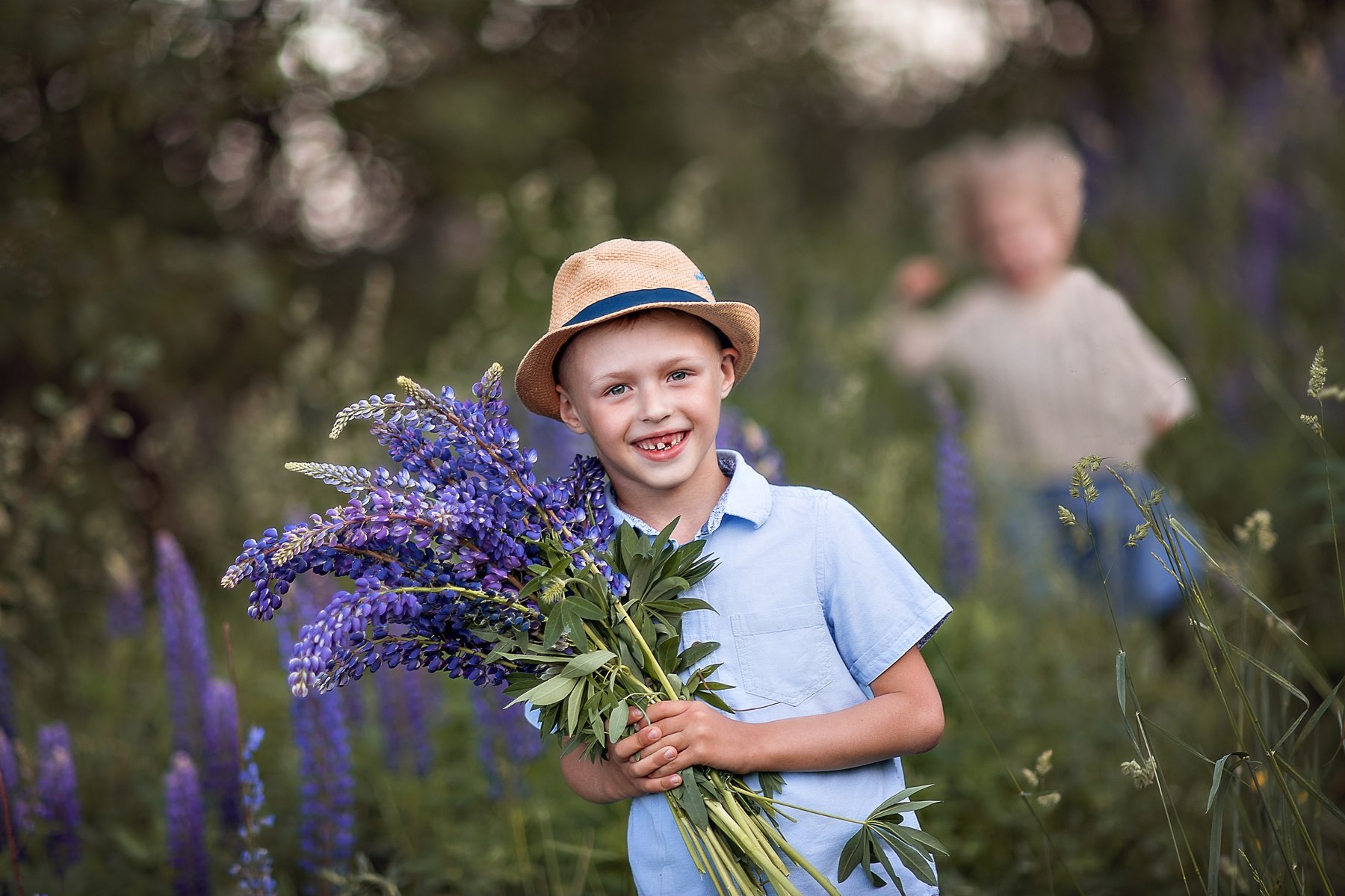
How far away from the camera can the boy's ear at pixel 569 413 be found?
6.36 feet

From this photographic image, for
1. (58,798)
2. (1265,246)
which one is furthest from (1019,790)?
(1265,246)

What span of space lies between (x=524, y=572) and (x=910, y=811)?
0.83 metres

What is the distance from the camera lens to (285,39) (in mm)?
4137

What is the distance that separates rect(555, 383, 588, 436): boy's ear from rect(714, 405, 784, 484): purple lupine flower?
2.19ft

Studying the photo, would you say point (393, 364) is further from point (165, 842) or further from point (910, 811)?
point (910, 811)

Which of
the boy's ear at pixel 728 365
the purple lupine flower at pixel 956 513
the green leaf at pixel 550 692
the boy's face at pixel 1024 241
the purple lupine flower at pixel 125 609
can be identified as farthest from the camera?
the boy's face at pixel 1024 241

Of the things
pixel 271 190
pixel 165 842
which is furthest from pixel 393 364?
pixel 165 842

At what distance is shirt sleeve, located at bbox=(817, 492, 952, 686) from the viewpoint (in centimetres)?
179

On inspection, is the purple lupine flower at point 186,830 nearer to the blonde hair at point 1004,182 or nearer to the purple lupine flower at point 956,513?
the purple lupine flower at point 956,513

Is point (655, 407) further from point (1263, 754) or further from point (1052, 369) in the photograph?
point (1052, 369)

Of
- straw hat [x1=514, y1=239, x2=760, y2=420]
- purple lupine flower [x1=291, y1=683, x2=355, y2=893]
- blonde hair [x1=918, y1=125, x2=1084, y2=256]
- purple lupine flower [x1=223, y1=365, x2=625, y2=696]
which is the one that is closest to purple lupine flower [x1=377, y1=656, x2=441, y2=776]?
purple lupine flower [x1=291, y1=683, x2=355, y2=893]

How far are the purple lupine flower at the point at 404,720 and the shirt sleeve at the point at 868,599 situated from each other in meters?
1.48

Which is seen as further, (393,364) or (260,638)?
(393,364)

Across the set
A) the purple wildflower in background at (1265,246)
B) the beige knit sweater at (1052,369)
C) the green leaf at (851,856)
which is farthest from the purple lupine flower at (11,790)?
the purple wildflower in background at (1265,246)
